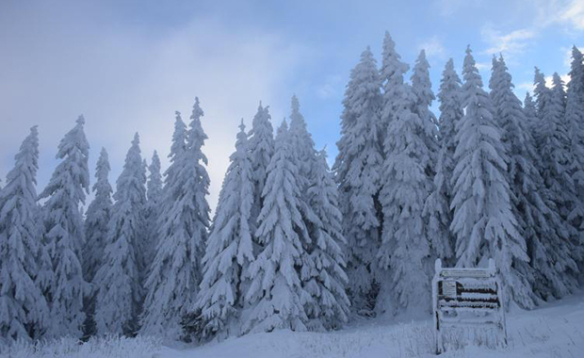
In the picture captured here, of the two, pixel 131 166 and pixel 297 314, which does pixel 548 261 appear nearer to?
pixel 297 314

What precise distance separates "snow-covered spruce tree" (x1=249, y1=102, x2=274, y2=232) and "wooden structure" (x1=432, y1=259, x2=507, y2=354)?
15.8 meters

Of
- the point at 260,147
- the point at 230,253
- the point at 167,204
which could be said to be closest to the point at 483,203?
the point at 260,147

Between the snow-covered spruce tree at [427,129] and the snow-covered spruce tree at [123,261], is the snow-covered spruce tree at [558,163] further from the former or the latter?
the snow-covered spruce tree at [123,261]

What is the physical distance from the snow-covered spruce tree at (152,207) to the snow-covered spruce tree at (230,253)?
1260 centimetres

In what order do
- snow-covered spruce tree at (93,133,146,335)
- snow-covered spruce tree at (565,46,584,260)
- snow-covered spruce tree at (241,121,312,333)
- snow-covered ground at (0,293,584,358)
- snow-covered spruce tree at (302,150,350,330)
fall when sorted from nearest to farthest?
snow-covered ground at (0,293,584,358), snow-covered spruce tree at (241,121,312,333), snow-covered spruce tree at (302,150,350,330), snow-covered spruce tree at (565,46,584,260), snow-covered spruce tree at (93,133,146,335)

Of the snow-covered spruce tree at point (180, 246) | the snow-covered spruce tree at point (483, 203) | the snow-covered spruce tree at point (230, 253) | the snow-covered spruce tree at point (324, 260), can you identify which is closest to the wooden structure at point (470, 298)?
the snow-covered spruce tree at point (324, 260)

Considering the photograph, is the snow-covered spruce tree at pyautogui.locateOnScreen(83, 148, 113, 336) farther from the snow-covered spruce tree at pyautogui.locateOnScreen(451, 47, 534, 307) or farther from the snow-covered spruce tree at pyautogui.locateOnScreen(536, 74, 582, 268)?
the snow-covered spruce tree at pyautogui.locateOnScreen(536, 74, 582, 268)

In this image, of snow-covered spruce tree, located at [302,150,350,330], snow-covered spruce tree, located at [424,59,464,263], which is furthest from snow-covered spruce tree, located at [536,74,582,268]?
snow-covered spruce tree, located at [302,150,350,330]

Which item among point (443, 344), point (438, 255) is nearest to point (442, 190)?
point (438, 255)

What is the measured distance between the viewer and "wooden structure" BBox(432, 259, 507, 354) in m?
8.31

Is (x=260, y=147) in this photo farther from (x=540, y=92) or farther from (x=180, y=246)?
(x=540, y=92)

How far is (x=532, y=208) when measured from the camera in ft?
87.0

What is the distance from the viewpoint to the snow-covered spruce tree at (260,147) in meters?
23.8

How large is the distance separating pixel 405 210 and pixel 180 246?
603 inches
